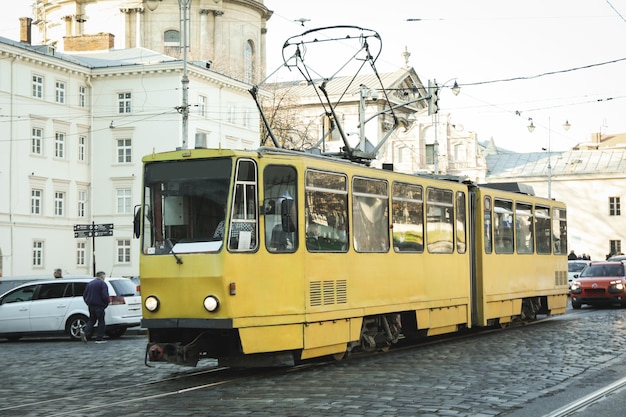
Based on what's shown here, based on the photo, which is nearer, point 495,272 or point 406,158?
point 495,272

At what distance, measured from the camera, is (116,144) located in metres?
59.6

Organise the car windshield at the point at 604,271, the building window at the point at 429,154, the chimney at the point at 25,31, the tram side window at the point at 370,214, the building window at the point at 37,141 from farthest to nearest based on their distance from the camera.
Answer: the building window at the point at 429,154 < the chimney at the point at 25,31 < the building window at the point at 37,141 < the car windshield at the point at 604,271 < the tram side window at the point at 370,214

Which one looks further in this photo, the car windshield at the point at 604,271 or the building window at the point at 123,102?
the building window at the point at 123,102

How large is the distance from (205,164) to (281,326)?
7.70 ft

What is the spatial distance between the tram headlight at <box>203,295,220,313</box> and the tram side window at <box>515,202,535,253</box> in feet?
35.7

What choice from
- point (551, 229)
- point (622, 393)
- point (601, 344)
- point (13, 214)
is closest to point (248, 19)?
point (13, 214)

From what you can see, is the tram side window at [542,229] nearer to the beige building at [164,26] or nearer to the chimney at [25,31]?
the chimney at [25,31]

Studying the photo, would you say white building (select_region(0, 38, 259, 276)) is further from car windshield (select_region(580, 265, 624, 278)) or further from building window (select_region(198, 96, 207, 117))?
car windshield (select_region(580, 265, 624, 278))

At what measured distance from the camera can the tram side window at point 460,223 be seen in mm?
19309

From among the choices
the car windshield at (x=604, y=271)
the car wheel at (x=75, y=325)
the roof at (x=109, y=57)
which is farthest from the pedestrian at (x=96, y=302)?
the roof at (x=109, y=57)

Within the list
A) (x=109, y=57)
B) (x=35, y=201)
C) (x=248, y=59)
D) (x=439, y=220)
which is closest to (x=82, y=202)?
(x=35, y=201)

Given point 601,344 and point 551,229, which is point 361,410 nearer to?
point 601,344

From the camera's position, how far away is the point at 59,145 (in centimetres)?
5681

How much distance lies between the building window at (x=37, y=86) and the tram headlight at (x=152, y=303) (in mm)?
43596
